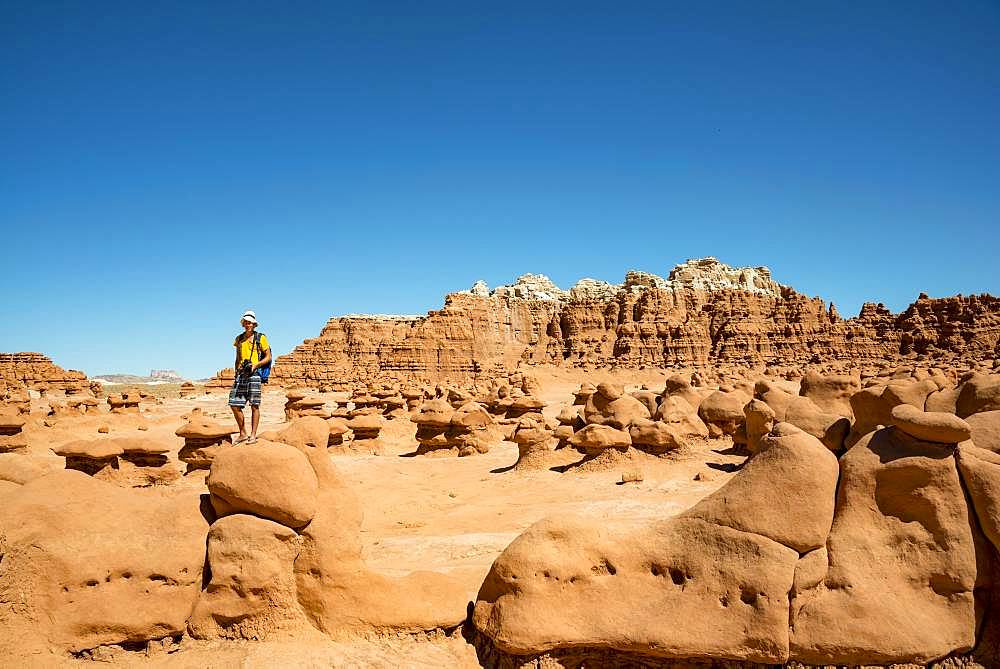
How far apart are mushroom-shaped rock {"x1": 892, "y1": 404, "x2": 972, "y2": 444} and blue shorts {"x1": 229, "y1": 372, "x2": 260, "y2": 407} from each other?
630 cm

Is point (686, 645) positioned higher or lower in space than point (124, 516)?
lower

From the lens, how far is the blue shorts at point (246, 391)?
7.04 metres

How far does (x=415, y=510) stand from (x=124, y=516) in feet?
17.8

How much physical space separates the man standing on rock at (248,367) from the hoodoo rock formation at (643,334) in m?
47.6

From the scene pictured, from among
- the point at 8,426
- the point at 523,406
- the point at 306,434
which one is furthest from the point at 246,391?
the point at 523,406

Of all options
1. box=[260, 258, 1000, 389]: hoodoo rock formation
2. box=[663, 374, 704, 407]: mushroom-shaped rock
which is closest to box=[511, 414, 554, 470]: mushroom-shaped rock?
box=[663, 374, 704, 407]: mushroom-shaped rock

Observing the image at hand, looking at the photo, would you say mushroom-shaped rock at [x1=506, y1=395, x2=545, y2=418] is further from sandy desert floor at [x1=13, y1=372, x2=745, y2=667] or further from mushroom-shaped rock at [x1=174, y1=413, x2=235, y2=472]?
mushroom-shaped rock at [x1=174, y1=413, x2=235, y2=472]

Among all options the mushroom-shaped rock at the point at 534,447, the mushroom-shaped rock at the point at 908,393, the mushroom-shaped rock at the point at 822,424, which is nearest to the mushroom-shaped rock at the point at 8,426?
the mushroom-shaped rock at the point at 534,447

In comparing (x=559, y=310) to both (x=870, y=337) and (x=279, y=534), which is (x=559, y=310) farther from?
(x=279, y=534)

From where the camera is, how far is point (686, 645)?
12.8ft

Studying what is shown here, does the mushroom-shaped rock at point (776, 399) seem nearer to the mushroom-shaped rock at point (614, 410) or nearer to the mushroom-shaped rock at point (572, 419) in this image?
the mushroom-shaped rock at point (614, 410)

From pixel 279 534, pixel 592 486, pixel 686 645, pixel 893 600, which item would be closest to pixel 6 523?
pixel 279 534

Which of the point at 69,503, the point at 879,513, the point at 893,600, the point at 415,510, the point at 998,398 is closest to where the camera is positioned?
the point at 893,600

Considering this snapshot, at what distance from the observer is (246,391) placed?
7070mm
